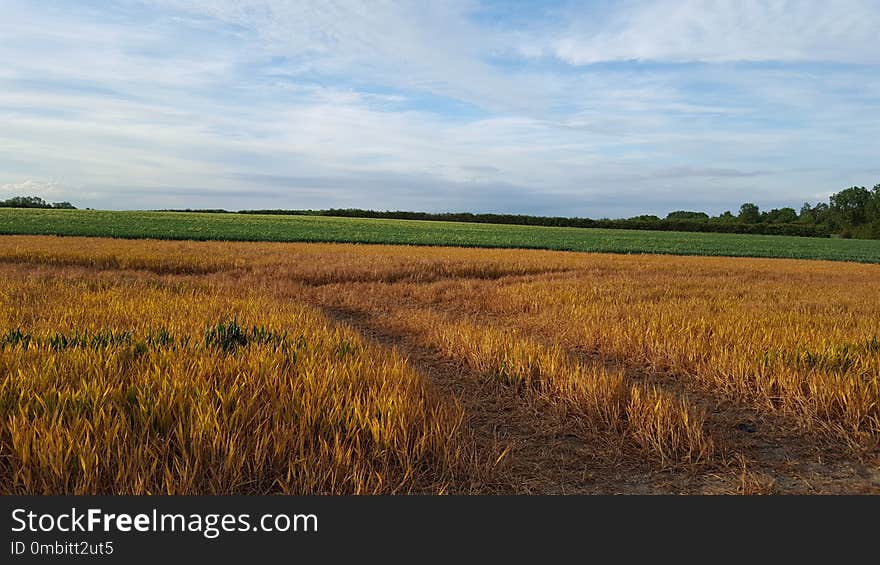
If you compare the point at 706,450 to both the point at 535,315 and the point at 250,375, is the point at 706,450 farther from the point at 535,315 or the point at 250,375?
the point at 535,315

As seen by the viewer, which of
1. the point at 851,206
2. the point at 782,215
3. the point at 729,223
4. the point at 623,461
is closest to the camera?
the point at 623,461

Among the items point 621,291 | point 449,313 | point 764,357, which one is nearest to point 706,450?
point 764,357

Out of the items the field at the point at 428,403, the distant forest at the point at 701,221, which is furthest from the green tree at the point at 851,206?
the field at the point at 428,403

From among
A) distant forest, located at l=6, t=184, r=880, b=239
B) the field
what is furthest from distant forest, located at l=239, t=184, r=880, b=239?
the field

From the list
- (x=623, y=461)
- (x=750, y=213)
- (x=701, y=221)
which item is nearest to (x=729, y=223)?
(x=701, y=221)

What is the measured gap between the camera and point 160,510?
8.07ft

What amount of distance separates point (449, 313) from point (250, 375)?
665cm

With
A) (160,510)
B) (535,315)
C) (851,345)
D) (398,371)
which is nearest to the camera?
(160,510)

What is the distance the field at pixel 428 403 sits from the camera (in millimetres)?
3072

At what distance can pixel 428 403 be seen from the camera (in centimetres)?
399

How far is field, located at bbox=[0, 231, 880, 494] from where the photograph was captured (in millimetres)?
3072

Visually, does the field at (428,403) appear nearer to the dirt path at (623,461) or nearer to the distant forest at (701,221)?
the dirt path at (623,461)

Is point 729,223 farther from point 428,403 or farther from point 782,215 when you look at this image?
point 428,403

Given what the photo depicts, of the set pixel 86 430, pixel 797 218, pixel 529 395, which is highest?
pixel 797 218
